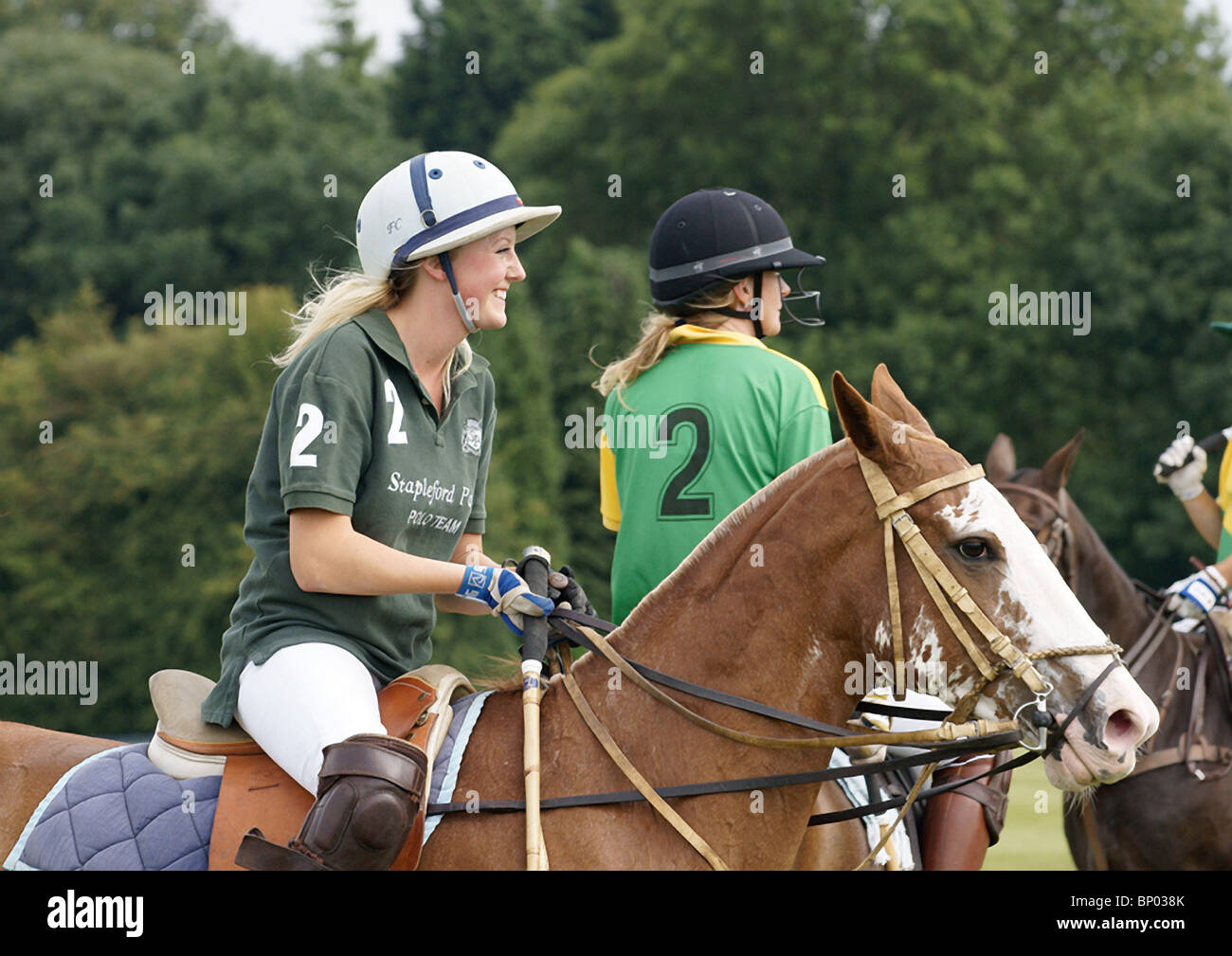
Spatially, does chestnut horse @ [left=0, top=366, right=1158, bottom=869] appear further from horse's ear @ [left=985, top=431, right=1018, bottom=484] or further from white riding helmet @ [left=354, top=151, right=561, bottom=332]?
horse's ear @ [left=985, top=431, right=1018, bottom=484]

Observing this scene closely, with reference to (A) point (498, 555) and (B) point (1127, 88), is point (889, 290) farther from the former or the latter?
(A) point (498, 555)

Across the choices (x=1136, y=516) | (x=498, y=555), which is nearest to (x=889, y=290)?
(x=1136, y=516)

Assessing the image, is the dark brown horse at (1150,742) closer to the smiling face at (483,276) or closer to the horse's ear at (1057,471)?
the horse's ear at (1057,471)

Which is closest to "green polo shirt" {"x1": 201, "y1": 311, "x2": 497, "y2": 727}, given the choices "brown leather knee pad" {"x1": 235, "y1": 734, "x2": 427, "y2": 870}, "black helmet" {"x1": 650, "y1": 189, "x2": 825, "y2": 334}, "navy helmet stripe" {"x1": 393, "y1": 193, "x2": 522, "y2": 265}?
"navy helmet stripe" {"x1": 393, "y1": 193, "x2": 522, "y2": 265}

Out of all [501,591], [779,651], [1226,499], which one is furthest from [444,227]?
[1226,499]

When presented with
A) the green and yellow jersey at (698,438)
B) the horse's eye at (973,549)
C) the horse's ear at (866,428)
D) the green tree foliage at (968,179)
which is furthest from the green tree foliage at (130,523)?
the horse's eye at (973,549)

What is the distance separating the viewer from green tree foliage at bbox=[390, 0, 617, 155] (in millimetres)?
47375

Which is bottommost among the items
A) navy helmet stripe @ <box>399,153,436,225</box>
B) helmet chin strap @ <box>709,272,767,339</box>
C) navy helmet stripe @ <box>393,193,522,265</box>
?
helmet chin strap @ <box>709,272,767,339</box>

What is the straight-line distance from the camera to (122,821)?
374cm

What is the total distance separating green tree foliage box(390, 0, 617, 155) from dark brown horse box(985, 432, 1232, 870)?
132ft

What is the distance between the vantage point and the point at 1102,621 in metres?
7.33

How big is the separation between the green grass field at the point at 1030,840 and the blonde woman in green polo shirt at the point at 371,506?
841cm

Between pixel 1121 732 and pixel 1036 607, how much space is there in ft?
1.08

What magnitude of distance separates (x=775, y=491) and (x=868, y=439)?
1.01 ft
